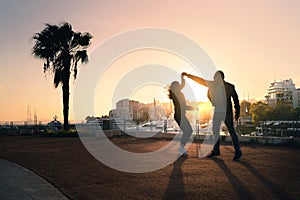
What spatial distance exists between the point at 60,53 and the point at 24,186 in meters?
23.4

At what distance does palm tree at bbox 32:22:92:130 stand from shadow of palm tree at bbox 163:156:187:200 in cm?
2104

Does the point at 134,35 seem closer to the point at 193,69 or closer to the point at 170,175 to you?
the point at 193,69

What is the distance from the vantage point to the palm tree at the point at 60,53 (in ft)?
89.1

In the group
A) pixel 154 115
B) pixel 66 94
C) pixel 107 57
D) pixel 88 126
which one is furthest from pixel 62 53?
pixel 107 57

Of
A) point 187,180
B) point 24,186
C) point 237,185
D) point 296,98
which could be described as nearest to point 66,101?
point 24,186

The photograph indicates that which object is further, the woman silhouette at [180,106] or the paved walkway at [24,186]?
the woman silhouette at [180,106]

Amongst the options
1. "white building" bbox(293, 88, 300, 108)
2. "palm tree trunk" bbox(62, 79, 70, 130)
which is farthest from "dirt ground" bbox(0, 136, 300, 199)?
"white building" bbox(293, 88, 300, 108)

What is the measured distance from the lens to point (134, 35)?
16.0m

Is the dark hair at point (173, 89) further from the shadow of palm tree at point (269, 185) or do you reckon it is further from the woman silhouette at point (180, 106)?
the shadow of palm tree at point (269, 185)

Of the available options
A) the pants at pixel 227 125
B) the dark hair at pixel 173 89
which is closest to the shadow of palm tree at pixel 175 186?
the pants at pixel 227 125

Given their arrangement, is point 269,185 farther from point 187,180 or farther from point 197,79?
point 197,79

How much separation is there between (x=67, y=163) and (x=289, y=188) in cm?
516

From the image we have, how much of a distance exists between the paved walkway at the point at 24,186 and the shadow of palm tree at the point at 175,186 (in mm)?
1402

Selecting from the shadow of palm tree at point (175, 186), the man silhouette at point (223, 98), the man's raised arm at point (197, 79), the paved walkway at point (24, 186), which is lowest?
the shadow of palm tree at point (175, 186)
